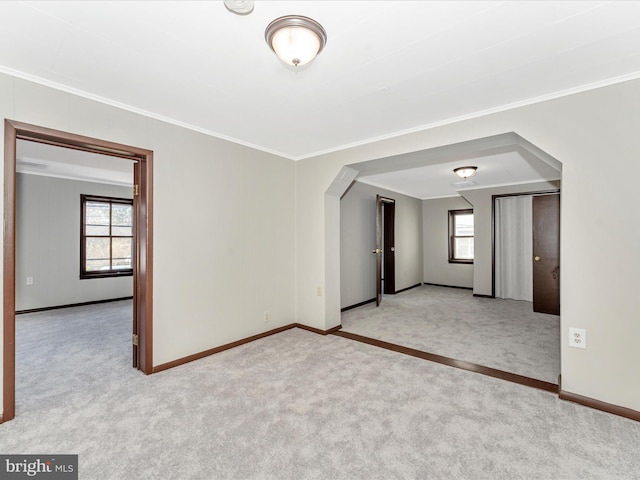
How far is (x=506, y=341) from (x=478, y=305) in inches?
84.2

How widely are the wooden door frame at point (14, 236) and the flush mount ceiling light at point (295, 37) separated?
1.78m

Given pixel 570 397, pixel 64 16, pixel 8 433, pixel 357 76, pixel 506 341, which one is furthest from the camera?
pixel 506 341

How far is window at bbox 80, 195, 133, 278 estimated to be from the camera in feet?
19.3

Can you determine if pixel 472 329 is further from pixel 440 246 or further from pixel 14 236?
pixel 14 236

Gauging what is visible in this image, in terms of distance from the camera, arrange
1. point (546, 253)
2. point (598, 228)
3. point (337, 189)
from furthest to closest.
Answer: point (546, 253) < point (337, 189) < point (598, 228)

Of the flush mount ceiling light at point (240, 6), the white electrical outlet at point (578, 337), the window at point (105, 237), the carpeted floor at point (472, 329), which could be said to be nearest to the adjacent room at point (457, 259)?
the carpeted floor at point (472, 329)

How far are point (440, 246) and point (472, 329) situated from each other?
13.0ft

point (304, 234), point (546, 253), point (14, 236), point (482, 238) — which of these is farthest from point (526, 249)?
point (14, 236)

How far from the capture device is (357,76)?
2.15m

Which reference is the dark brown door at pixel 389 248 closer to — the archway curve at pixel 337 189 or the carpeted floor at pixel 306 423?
the archway curve at pixel 337 189

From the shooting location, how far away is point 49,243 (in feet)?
17.7

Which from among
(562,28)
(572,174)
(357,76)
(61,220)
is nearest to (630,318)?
(572,174)

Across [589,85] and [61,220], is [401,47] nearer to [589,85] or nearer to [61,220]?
[589,85]

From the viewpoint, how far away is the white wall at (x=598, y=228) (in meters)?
2.16
